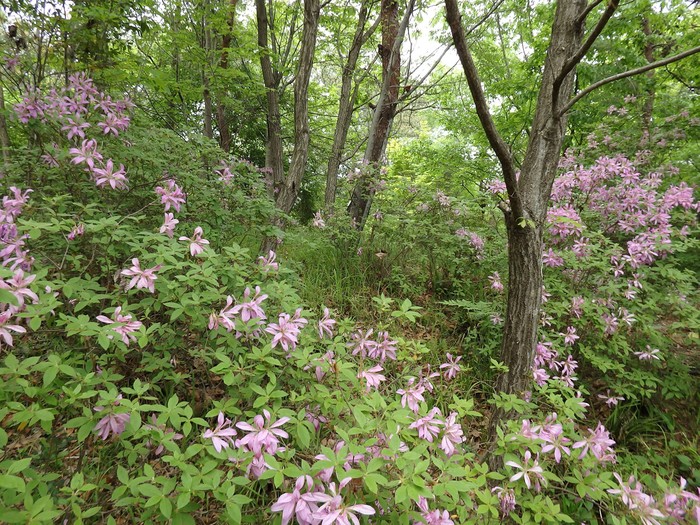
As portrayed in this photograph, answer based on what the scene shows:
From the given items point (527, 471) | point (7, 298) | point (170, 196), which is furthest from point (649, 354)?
point (7, 298)

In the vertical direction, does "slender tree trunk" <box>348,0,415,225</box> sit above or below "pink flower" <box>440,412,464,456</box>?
above

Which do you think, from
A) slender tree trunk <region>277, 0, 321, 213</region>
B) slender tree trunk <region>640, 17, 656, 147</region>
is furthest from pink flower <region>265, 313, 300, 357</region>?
slender tree trunk <region>640, 17, 656, 147</region>

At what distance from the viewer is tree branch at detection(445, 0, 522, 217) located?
178 cm

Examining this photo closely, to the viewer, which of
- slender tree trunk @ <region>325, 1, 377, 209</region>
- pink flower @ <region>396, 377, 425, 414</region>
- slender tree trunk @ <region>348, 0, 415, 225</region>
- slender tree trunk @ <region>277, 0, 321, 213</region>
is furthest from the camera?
slender tree trunk @ <region>325, 1, 377, 209</region>

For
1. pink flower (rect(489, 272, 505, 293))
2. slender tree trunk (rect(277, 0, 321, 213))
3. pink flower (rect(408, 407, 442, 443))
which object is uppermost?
slender tree trunk (rect(277, 0, 321, 213))

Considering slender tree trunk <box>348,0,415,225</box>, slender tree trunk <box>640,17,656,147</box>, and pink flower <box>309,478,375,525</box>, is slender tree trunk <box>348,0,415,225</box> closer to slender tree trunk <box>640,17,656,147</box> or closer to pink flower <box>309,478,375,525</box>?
slender tree trunk <box>640,17,656,147</box>

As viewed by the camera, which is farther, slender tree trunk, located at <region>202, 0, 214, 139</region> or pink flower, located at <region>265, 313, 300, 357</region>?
slender tree trunk, located at <region>202, 0, 214, 139</region>

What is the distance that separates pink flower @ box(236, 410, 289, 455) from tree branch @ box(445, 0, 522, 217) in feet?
5.93

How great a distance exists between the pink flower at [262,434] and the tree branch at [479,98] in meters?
1.81

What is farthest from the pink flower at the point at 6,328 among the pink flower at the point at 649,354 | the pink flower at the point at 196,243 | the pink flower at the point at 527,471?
the pink flower at the point at 649,354

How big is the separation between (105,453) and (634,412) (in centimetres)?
385

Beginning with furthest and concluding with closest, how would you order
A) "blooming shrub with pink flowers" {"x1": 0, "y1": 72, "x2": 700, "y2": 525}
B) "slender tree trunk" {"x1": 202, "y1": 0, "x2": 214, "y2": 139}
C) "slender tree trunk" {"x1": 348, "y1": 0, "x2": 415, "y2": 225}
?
"slender tree trunk" {"x1": 348, "y1": 0, "x2": 415, "y2": 225} < "slender tree trunk" {"x1": 202, "y1": 0, "x2": 214, "y2": 139} < "blooming shrub with pink flowers" {"x1": 0, "y1": 72, "x2": 700, "y2": 525}

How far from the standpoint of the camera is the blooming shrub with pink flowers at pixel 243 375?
3.60 ft

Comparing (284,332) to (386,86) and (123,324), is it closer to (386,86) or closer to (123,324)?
(123,324)
